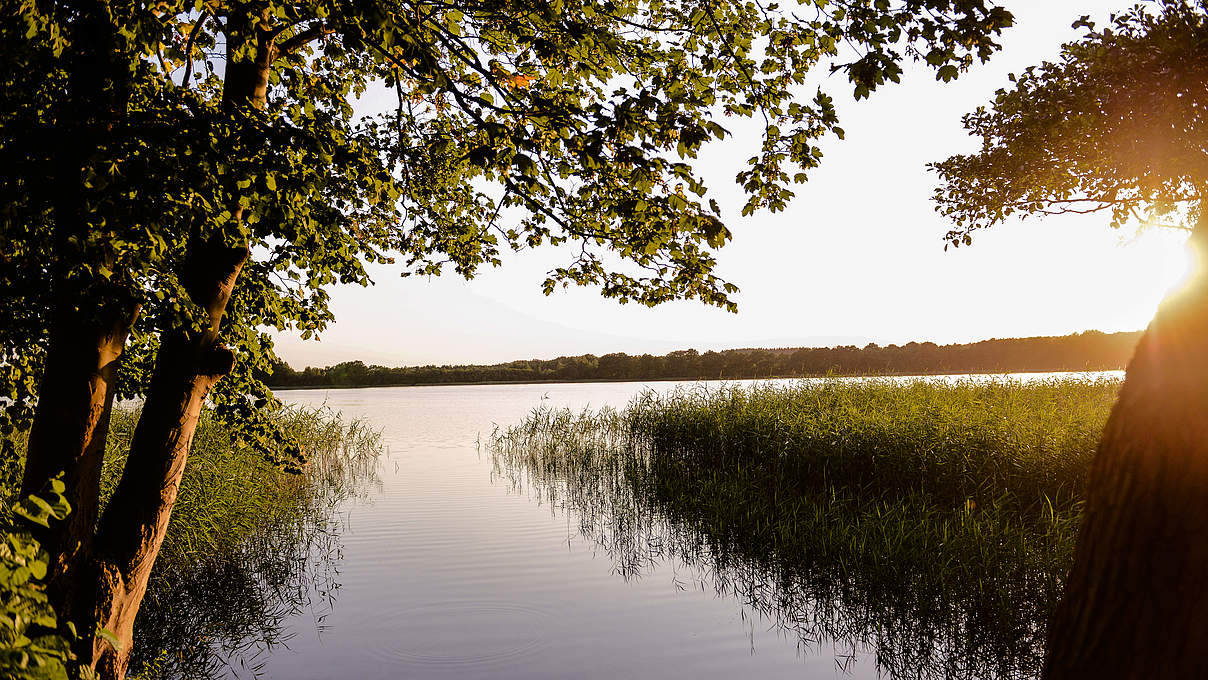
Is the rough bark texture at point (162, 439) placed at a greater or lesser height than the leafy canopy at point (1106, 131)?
lesser

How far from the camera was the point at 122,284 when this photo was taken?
4.46 meters

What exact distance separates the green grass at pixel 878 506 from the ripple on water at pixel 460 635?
2582 millimetres

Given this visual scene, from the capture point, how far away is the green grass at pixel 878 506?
7242mm

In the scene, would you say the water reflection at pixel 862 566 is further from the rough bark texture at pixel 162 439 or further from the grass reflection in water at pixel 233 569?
the rough bark texture at pixel 162 439

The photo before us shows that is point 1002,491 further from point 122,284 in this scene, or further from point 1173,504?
point 122,284

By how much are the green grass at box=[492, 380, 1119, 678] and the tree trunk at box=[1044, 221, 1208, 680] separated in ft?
16.9

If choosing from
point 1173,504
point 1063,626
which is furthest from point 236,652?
point 1173,504

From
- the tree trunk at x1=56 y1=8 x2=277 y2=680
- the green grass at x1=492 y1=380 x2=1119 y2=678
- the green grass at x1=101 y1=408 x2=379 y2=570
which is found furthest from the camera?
the green grass at x1=101 y1=408 x2=379 y2=570

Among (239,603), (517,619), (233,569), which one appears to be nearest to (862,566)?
(517,619)

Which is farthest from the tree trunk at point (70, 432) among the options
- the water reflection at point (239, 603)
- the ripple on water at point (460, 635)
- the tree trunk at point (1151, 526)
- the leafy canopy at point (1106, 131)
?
the leafy canopy at point (1106, 131)

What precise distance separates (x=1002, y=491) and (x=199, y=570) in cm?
1270

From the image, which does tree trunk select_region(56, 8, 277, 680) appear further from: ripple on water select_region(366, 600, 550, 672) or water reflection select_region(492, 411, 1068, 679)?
water reflection select_region(492, 411, 1068, 679)

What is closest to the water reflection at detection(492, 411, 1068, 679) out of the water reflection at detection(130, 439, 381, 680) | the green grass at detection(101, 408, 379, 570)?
the water reflection at detection(130, 439, 381, 680)

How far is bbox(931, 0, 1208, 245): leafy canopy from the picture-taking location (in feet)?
45.6
